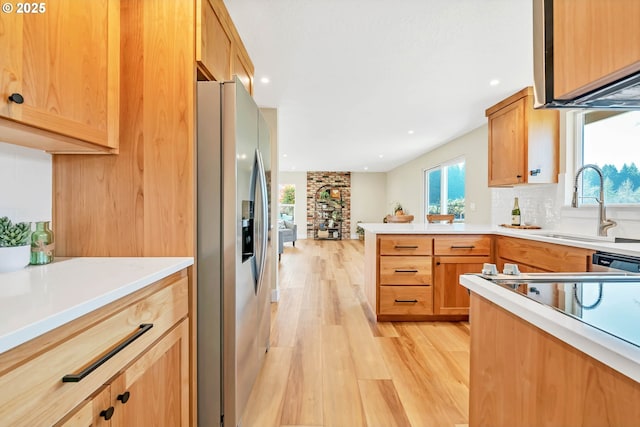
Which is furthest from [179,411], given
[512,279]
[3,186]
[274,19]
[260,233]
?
[274,19]

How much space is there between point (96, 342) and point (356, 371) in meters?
1.67

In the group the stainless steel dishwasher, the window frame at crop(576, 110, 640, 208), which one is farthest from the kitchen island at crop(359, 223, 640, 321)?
the stainless steel dishwasher

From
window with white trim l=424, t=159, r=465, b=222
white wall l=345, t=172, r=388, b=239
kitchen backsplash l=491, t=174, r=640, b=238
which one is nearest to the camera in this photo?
kitchen backsplash l=491, t=174, r=640, b=238

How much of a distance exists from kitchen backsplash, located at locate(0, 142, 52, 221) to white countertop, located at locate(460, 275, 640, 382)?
169cm

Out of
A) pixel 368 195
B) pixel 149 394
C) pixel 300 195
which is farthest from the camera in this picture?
pixel 368 195

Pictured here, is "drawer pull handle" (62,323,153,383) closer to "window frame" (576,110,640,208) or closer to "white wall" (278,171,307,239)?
"window frame" (576,110,640,208)

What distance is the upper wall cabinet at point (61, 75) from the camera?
877 millimetres

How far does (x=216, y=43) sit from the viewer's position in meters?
1.57

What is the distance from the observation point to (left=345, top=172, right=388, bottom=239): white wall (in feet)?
35.6

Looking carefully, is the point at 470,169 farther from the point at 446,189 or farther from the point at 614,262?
the point at 614,262

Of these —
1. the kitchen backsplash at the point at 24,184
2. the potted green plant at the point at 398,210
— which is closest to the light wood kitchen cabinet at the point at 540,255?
the kitchen backsplash at the point at 24,184

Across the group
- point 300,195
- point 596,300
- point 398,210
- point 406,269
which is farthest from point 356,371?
point 300,195

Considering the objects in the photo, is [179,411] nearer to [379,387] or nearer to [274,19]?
[379,387]

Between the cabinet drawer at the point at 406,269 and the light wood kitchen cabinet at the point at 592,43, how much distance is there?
94.5 inches
